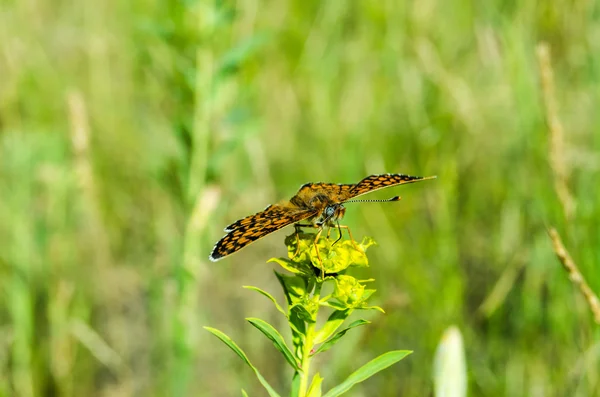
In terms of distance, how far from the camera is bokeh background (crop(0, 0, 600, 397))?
2543mm

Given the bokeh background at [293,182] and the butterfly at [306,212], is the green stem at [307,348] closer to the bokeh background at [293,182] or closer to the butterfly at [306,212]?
the butterfly at [306,212]

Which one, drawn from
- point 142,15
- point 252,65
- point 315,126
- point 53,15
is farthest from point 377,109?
point 53,15

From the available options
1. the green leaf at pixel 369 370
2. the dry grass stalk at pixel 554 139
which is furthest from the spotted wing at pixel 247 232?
the dry grass stalk at pixel 554 139

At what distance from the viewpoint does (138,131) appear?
3877 mm

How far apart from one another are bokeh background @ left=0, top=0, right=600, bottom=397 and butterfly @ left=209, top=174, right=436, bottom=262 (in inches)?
34.0

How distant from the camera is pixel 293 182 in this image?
3.52 metres

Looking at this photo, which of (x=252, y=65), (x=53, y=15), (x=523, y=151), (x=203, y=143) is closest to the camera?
(x=203, y=143)

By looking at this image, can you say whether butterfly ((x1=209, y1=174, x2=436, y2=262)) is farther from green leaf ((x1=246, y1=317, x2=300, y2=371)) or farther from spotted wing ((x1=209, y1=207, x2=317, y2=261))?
green leaf ((x1=246, y1=317, x2=300, y2=371))

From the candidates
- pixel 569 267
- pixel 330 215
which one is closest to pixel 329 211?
pixel 330 215

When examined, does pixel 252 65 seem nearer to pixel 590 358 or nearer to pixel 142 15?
pixel 142 15

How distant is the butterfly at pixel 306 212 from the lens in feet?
4.36

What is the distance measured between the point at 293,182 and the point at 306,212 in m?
2.05

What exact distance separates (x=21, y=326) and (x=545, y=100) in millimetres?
2167

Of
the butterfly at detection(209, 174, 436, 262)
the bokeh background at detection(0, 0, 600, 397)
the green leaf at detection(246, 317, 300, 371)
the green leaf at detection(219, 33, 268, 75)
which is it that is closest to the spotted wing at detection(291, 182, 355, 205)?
the butterfly at detection(209, 174, 436, 262)
